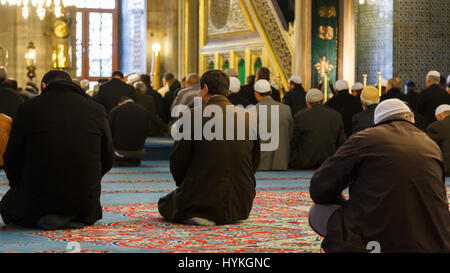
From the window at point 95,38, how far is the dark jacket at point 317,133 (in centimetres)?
949

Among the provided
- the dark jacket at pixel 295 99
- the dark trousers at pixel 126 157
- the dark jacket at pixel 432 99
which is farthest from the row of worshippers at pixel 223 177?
the dark jacket at pixel 295 99

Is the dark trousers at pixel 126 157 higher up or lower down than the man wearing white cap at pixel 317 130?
lower down

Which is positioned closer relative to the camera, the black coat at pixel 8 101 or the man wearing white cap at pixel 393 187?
the man wearing white cap at pixel 393 187

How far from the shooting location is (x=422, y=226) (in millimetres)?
2873

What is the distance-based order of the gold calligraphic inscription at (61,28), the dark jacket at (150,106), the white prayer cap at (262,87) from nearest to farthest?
1. the white prayer cap at (262,87)
2. the dark jacket at (150,106)
3. the gold calligraphic inscription at (61,28)

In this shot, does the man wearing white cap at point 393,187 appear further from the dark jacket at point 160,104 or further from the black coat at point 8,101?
the dark jacket at point 160,104

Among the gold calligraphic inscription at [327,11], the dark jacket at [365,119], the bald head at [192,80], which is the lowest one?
the dark jacket at [365,119]

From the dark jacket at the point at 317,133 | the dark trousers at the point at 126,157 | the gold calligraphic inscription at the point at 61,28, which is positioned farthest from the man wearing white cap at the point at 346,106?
the gold calligraphic inscription at the point at 61,28

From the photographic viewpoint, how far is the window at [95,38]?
55.2 ft

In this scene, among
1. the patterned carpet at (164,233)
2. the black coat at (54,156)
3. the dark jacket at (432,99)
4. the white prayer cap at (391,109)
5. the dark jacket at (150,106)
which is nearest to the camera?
the white prayer cap at (391,109)

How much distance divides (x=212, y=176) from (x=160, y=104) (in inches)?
278

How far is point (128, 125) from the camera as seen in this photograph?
27.0 ft

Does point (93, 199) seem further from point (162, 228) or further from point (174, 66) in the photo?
point (174, 66)

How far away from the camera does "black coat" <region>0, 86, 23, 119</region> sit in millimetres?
8367
